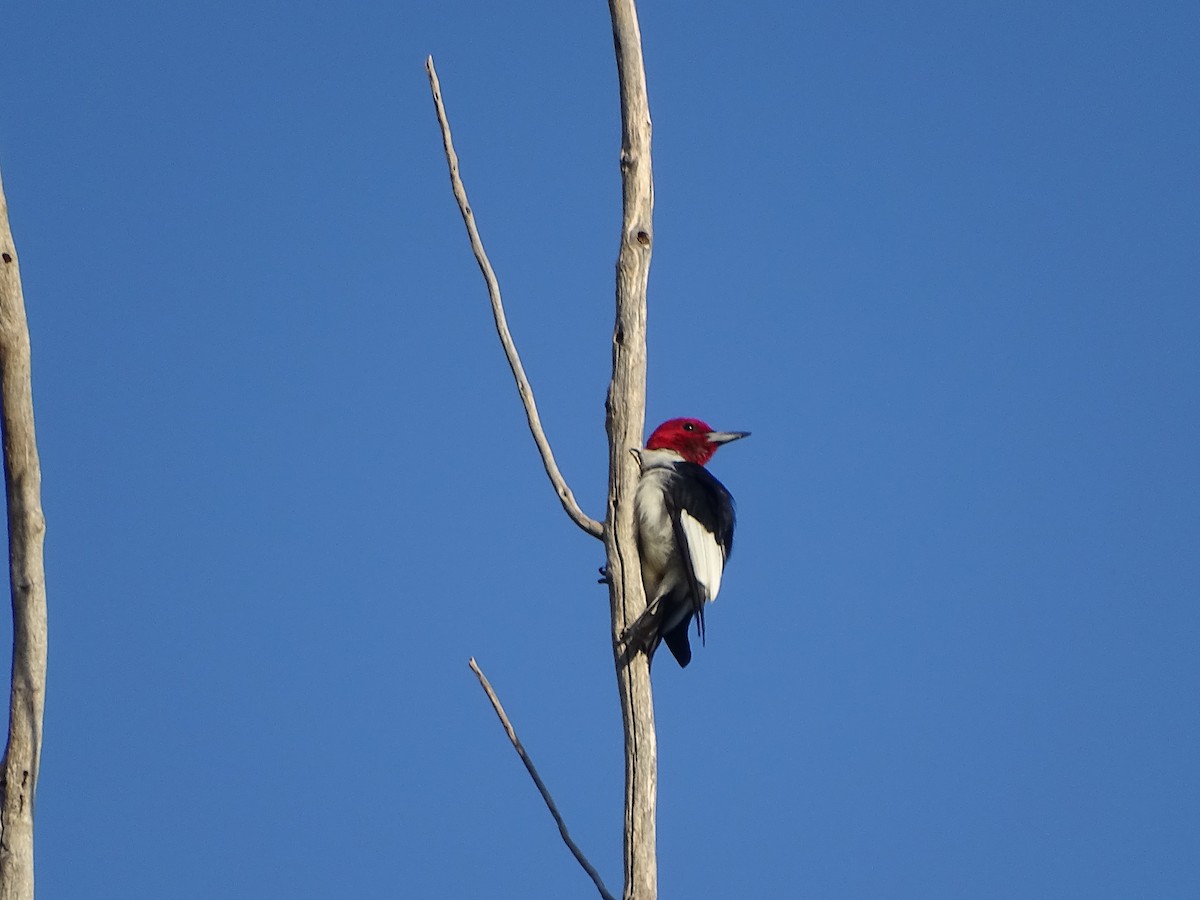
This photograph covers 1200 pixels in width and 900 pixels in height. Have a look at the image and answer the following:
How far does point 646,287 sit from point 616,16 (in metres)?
0.79

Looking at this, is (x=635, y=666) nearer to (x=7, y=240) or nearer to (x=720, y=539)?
(x=720, y=539)

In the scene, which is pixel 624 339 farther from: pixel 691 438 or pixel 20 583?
pixel 691 438

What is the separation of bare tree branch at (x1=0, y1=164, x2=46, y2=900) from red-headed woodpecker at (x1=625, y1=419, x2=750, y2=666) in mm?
2037

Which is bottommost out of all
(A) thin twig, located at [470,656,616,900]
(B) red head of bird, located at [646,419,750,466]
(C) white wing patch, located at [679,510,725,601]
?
(A) thin twig, located at [470,656,616,900]

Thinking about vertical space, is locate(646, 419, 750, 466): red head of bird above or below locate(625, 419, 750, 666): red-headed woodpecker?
above

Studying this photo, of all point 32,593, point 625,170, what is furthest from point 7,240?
point 625,170

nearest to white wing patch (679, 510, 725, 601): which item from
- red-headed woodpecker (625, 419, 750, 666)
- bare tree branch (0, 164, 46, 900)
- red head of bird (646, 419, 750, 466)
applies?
red-headed woodpecker (625, 419, 750, 666)

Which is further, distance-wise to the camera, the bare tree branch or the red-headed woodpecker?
the red-headed woodpecker

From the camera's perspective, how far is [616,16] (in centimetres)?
406

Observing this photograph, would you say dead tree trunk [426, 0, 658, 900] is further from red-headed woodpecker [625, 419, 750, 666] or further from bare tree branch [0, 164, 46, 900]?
bare tree branch [0, 164, 46, 900]

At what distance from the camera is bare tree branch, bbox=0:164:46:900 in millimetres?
3447

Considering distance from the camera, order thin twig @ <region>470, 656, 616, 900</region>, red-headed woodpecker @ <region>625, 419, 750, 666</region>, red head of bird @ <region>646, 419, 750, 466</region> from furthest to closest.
→ red head of bird @ <region>646, 419, 750, 466</region> → red-headed woodpecker @ <region>625, 419, 750, 666</region> → thin twig @ <region>470, 656, 616, 900</region>

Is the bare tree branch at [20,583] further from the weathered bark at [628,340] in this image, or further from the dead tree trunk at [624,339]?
the weathered bark at [628,340]

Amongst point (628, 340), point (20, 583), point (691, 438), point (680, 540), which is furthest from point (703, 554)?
point (20, 583)
